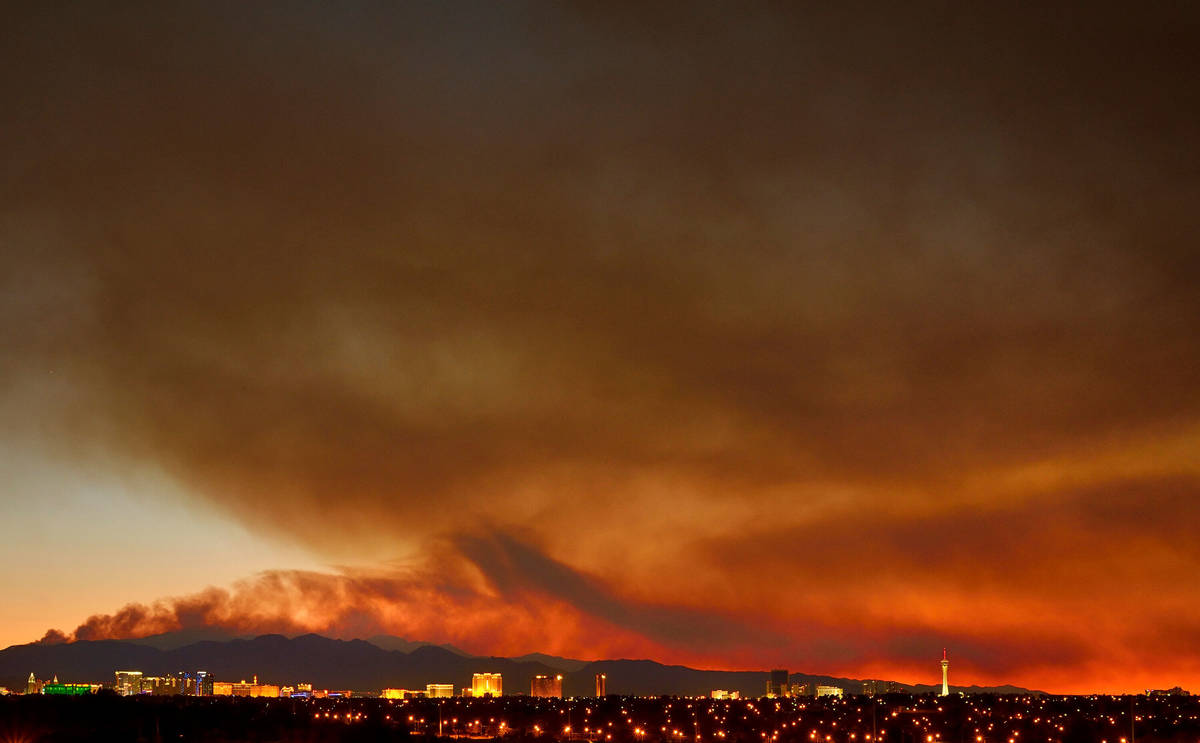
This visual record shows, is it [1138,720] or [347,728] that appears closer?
[347,728]

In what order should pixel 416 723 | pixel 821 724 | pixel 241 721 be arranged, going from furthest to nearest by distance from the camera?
pixel 416 723 → pixel 821 724 → pixel 241 721

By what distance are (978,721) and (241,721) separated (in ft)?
352

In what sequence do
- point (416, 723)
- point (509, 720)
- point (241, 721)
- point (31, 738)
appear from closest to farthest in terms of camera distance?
point (31, 738) < point (241, 721) < point (416, 723) < point (509, 720)

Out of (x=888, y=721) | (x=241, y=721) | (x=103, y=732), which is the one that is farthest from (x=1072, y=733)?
(x=103, y=732)

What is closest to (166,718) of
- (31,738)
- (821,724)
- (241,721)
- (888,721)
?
(241,721)

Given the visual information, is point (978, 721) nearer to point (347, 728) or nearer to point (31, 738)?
point (347, 728)

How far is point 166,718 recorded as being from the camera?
130 meters

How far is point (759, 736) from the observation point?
445ft

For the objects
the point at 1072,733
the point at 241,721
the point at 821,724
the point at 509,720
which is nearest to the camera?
the point at 241,721

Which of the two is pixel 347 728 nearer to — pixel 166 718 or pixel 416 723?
pixel 166 718

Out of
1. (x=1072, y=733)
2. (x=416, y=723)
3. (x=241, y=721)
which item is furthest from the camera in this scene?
(x=416, y=723)

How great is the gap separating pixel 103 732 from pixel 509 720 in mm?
83819

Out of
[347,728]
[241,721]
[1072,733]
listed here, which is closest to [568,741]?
[347,728]

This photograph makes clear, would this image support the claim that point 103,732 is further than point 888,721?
No
